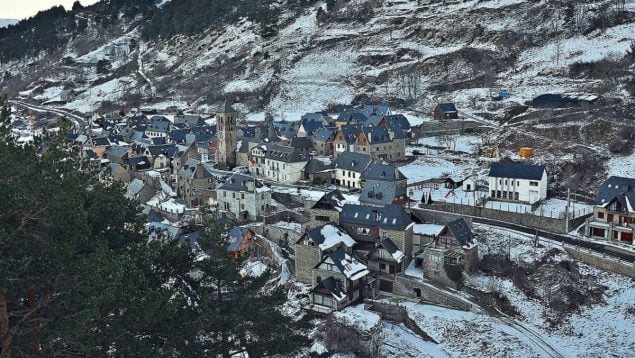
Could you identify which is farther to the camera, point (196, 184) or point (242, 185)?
point (196, 184)

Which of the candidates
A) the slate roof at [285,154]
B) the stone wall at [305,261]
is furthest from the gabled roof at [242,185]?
the stone wall at [305,261]

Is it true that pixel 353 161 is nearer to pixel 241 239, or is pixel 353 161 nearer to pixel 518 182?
pixel 518 182

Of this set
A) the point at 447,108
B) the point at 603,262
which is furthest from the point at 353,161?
the point at 603,262

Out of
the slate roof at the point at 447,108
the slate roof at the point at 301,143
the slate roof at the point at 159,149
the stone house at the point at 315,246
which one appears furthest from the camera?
the slate roof at the point at 447,108

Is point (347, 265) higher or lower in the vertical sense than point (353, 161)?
lower

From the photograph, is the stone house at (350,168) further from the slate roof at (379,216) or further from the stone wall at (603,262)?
the stone wall at (603,262)

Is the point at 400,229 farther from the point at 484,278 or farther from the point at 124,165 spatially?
the point at 124,165

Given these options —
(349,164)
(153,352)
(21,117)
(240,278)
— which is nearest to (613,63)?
(349,164)
